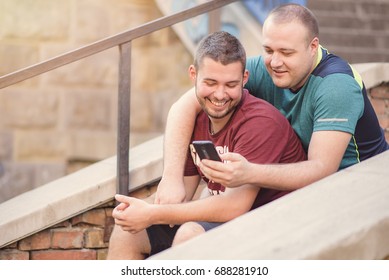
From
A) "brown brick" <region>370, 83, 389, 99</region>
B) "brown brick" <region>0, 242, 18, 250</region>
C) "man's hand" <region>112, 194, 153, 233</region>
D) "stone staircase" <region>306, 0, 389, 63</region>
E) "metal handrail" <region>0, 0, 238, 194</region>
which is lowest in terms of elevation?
"man's hand" <region>112, 194, 153, 233</region>

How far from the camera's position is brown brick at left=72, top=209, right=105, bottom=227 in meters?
4.37

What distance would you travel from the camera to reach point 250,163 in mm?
3232

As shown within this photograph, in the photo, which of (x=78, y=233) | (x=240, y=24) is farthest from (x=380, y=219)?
(x=240, y=24)

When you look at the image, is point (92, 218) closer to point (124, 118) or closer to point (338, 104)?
point (124, 118)

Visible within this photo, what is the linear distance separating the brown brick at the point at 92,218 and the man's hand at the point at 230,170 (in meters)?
1.25

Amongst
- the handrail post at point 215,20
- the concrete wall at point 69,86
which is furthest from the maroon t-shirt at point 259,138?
the concrete wall at point 69,86

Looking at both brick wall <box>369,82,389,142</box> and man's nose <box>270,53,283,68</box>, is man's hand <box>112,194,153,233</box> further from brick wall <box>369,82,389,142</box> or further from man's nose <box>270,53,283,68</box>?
brick wall <box>369,82,389,142</box>

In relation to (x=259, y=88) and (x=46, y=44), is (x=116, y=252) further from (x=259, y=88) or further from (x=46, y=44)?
(x=46, y=44)

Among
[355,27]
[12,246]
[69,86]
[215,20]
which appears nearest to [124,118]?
[12,246]

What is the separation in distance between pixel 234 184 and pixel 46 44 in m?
4.11

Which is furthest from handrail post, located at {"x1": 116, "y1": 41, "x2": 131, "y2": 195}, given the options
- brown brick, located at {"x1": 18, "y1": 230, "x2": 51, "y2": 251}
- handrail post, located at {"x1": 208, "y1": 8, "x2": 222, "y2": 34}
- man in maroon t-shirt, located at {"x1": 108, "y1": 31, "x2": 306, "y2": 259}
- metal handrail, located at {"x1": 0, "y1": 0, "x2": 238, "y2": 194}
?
handrail post, located at {"x1": 208, "y1": 8, "x2": 222, "y2": 34}

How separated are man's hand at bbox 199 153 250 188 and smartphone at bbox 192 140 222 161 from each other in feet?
0.06

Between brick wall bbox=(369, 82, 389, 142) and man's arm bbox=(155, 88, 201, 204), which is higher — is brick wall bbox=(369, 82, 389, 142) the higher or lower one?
the higher one

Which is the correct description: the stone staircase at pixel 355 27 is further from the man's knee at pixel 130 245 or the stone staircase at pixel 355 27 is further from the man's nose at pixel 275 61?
the man's knee at pixel 130 245
